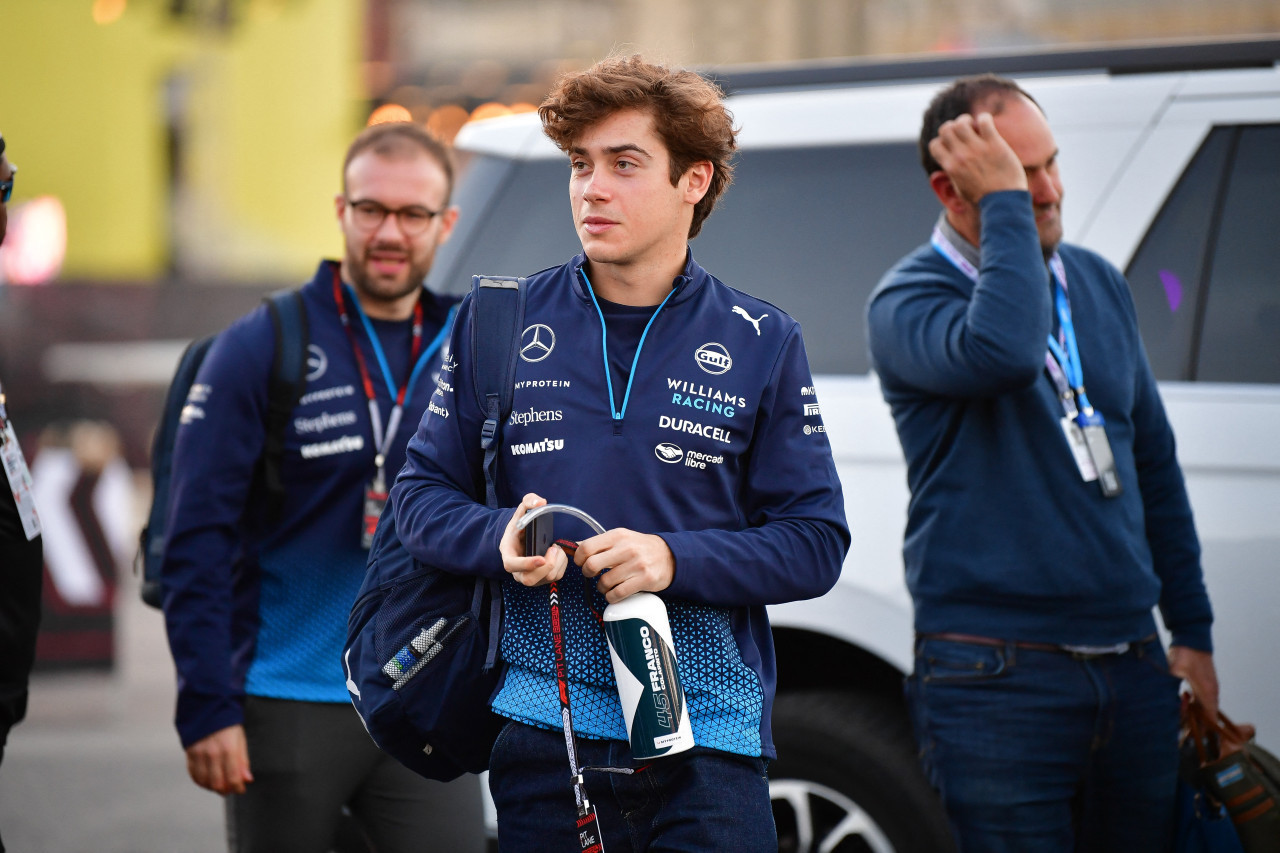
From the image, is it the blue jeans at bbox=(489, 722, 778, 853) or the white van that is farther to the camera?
the white van

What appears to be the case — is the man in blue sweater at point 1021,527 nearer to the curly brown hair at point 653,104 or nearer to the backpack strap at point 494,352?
the curly brown hair at point 653,104

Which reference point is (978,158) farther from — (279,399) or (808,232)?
(279,399)

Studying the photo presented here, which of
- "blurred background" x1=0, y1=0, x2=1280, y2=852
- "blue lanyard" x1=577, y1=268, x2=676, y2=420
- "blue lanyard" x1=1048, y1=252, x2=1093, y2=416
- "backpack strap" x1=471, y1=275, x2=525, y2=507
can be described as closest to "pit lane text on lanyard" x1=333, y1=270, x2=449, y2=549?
"backpack strap" x1=471, y1=275, x2=525, y2=507

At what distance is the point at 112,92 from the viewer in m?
17.7

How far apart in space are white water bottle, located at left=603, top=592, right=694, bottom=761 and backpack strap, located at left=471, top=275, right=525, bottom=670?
0.26 metres

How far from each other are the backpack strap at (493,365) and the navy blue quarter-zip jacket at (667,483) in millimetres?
21

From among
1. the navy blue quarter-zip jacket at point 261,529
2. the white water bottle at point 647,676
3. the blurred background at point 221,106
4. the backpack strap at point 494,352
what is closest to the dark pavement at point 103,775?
the navy blue quarter-zip jacket at point 261,529

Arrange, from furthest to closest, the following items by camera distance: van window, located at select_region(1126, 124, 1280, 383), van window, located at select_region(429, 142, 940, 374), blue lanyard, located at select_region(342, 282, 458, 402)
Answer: van window, located at select_region(429, 142, 940, 374) → van window, located at select_region(1126, 124, 1280, 383) → blue lanyard, located at select_region(342, 282, 458, 402)

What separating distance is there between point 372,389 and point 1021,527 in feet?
4.73

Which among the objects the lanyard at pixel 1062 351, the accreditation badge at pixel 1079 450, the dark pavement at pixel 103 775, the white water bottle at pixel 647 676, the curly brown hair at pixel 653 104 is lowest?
the dark pavement at pixel 103 775

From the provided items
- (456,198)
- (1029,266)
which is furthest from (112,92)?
(1029,266)

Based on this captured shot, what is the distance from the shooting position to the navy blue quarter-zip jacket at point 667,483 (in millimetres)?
2082

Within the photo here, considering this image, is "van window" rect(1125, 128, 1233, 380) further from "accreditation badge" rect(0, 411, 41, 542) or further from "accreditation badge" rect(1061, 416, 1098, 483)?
"accreditation badge" rect(0, 411, 41, 542)

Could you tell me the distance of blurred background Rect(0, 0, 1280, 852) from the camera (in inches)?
640
